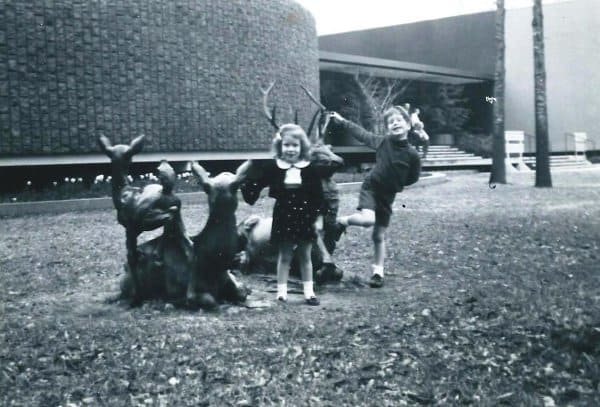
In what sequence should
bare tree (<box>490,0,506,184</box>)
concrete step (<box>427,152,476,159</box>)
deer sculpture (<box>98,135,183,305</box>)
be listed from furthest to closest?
concrete step (<box>427,152,476,159</box>) < bare tree (<box>490,0,506,184</box>) < deer sculpture (<box>98,135,183,305</box>)

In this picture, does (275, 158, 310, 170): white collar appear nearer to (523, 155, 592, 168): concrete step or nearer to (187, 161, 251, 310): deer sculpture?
(187, 161, 251, 310): deer sculpture

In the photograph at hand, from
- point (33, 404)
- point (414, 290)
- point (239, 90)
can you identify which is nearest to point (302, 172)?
point (414, 290)

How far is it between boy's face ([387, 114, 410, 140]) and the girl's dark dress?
1083mm

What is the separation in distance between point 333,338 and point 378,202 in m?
2.23

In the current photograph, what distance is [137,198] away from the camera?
482cm

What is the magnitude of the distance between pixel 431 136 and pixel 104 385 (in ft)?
93.7

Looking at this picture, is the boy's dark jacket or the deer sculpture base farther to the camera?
the boy's dark jacket

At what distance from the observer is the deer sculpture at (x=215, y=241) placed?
4.87 metres

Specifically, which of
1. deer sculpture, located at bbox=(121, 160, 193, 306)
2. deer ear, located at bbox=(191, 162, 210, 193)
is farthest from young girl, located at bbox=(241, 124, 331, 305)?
deer sculpture, located at bbox=(121, 160, 193, 306)

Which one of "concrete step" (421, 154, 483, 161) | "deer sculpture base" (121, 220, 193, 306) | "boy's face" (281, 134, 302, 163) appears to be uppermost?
"boy's face" (281, 134, 302, 163)

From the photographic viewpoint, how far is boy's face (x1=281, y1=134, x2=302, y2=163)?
17.2 ft

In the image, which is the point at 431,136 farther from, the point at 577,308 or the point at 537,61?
the point at 577,308

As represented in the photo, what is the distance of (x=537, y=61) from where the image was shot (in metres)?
18.0

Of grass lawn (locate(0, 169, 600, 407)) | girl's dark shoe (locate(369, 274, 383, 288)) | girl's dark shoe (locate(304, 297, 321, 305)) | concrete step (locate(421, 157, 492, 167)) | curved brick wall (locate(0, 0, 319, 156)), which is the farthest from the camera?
concrete step (locate(421, 157, 492, 167))
